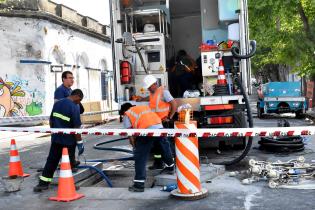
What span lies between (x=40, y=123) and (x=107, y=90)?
10.7 m

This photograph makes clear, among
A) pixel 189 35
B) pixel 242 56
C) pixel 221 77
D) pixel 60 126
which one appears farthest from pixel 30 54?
pixel 60 126

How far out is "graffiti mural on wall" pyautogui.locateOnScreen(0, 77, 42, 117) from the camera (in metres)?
21.8

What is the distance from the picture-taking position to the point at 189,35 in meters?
11.7

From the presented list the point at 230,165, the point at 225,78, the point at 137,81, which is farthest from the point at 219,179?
the point at 137,81

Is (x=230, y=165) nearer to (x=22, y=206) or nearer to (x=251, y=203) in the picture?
(x=251, y=203)

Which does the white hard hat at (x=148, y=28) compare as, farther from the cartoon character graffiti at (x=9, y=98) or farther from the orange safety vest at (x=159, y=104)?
the cartoon character graffiti at (x=9, y=98)

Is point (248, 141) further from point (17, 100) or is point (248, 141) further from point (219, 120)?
point (17, 100)

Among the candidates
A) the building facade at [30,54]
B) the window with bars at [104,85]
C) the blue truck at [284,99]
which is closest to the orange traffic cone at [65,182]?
the building facade at [30,54]

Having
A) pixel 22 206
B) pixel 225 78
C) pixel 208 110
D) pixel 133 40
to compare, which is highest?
pixel 133 40

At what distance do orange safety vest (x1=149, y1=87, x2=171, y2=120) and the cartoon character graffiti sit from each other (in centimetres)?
1612

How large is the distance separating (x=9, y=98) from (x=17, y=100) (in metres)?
0.42

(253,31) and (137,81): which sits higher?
(253,31)

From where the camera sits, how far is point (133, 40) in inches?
373

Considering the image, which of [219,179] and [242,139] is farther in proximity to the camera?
[242,139]
